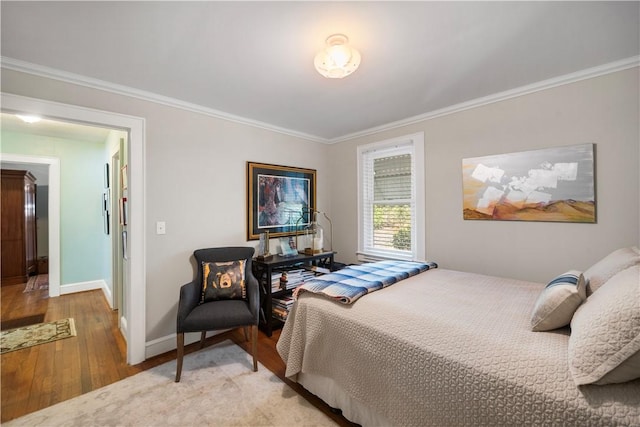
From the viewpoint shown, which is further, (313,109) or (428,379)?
(313,109)

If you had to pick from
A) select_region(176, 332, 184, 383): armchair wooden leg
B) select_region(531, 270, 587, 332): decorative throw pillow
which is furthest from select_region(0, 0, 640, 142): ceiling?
select_region(176, 332, 184, 383): armchair wooden leg

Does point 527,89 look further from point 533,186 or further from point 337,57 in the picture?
point 337,57

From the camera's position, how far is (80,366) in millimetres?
2238

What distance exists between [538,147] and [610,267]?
1237 millimetres

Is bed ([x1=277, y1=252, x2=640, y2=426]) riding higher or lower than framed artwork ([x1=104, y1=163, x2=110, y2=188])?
lower

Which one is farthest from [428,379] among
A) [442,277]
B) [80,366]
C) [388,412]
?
[80,366]

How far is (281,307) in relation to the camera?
9.32 feet

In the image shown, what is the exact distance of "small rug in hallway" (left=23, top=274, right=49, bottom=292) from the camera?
14.4ft

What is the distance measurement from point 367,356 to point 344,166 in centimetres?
283

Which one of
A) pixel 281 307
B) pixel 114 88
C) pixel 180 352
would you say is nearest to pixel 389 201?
pixel 281 307

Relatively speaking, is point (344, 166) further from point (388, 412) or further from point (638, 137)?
point (388, 412)

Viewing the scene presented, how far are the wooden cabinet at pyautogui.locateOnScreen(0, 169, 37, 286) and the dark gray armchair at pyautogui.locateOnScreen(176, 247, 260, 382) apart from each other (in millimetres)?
4697

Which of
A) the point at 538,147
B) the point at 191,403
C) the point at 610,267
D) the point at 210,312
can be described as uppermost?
the point at 538,147

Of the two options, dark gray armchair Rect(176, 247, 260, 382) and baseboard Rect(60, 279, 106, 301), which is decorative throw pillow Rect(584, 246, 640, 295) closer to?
dark gray armchair Rect(176, 247, 260, 382)
